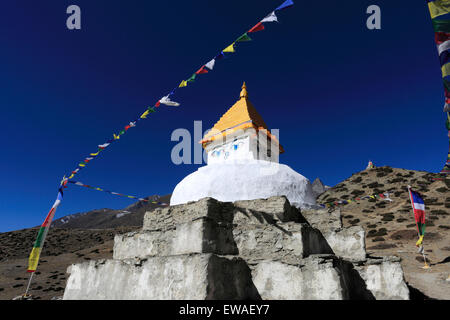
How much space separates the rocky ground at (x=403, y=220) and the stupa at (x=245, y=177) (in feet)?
14.5

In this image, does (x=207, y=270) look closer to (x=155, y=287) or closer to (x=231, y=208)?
(x=155, y=287)

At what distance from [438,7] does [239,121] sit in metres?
7.41

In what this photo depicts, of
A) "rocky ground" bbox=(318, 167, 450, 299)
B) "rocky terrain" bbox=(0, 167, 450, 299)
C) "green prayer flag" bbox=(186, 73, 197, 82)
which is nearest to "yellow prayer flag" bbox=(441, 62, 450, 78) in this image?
"rocky terrain" bbox=(0, 167, 450, 299)

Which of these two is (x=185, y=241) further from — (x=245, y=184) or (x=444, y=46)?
(x=444, y=46)

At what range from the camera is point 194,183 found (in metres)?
7.84

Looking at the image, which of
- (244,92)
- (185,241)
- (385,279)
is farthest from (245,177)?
(244,92)

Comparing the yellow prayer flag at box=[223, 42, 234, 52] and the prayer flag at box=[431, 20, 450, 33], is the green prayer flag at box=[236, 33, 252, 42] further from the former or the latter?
the prayer flag at box=[431, 20, 450, 33]

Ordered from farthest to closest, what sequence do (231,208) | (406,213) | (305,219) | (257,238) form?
(406,213)
(305,219)
(231,208)
(257,238)

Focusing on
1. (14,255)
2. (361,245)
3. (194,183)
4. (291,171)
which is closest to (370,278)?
(361,245)

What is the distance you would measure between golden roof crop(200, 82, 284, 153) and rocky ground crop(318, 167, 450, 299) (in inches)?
235

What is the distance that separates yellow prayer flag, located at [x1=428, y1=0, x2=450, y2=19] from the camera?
3.57 metres

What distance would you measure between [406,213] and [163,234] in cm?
2594

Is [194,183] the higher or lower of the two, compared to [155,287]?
higher

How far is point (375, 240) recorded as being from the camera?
63.4 ft
